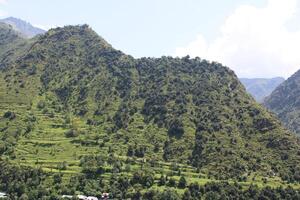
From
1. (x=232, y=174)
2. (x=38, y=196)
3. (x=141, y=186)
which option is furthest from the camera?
(x=232, y=174)

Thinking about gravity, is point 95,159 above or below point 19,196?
above

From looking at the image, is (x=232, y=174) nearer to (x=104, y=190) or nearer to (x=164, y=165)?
(x=164, y=165)

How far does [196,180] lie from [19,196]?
6413 cm

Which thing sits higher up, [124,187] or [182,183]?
[182,183]

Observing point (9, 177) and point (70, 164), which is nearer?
point (9, 177)

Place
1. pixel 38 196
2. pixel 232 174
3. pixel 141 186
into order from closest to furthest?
pixel 38 196
pixel 141 186
pixel 232 174

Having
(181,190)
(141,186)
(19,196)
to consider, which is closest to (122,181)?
(141,186)

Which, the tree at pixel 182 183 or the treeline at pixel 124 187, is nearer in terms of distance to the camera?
the treeline at pixel 124 187

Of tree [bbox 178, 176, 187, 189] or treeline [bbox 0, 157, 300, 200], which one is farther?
tree [bbox 178, 176, 187, 189]

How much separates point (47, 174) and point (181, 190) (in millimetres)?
50035

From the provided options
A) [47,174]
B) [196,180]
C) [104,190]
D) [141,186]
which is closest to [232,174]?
[196,180]

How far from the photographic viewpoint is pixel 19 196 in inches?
6545

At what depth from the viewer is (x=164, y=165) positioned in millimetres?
199750

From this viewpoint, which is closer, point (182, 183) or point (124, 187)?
point (124, 187)
